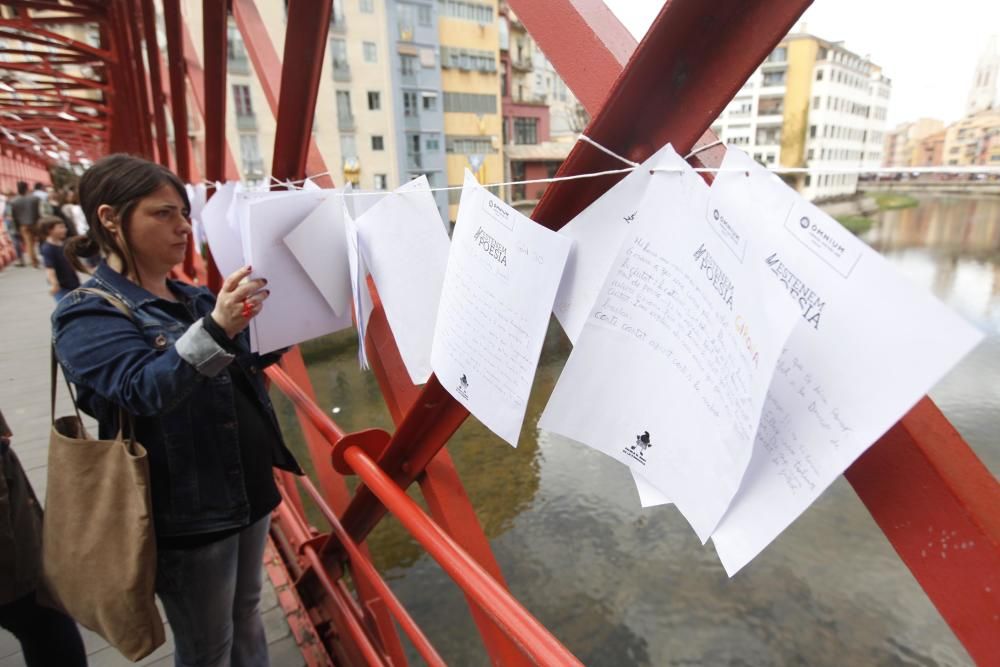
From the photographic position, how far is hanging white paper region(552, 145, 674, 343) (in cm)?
69

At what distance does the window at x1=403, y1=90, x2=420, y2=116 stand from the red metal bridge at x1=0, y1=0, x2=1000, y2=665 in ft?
54.5

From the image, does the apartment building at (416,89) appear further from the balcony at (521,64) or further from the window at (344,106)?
the balcony at (521,64)

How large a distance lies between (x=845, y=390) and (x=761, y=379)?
7cm

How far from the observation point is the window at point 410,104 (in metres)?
19.0

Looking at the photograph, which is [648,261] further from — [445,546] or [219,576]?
[219,576]

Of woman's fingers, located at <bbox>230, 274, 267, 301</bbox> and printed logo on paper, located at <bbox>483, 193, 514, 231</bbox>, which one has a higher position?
printed logo on paper, located at <bbox>483, 193, 514, 231</bbox>

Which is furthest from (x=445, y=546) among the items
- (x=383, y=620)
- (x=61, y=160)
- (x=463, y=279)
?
(x=61, y=160)

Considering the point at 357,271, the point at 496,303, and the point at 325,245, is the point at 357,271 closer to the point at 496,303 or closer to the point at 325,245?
the point at 325,245

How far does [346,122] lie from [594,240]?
21431 millimetres

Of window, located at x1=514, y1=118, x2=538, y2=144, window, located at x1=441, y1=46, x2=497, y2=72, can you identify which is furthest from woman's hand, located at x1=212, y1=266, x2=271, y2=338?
window, located at x1=514, y1=118, x2=538, y2=144

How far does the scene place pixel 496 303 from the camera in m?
0.87

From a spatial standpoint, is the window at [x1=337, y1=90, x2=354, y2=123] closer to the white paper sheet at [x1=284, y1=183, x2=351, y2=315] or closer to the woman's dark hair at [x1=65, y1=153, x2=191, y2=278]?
the woman's dark hair at [x1=65, y1=153, x2=191, y2=278]

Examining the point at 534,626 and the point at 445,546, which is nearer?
the point at 534,626

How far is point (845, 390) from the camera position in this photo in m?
0.49
